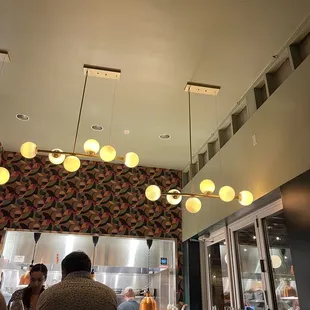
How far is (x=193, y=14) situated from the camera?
2.80 m

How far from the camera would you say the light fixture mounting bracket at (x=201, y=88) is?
3.69 metres

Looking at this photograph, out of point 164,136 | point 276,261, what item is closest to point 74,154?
point 164,136

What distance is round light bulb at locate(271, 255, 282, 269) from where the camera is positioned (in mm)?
3350

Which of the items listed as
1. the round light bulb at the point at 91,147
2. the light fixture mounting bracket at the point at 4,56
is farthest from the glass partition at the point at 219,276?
the light fixture mounting bracket at the point at 4,56

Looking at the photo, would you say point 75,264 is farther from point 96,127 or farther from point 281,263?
point 96,127

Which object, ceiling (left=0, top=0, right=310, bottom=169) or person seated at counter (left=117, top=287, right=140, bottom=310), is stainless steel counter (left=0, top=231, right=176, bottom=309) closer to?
person seated at counter (left=117, top=287, right=140, bottom=310)

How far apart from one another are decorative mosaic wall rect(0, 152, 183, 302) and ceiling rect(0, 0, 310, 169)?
1105 mm

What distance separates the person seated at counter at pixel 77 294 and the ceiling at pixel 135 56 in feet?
7.09

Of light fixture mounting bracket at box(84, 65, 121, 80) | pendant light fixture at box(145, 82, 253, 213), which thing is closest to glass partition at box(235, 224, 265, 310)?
pendant light fixture at box(145, 82, 253, 213)

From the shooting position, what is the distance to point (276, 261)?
3.38 m

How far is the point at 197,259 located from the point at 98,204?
6.57 ft

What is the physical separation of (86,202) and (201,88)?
3066 millimetres

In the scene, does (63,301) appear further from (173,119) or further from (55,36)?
(173,119)

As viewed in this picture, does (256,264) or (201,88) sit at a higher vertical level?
(201,88)
